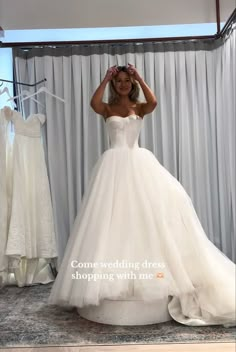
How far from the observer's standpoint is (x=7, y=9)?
6.62 ft

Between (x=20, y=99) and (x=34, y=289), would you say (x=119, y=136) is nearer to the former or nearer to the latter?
(x=20, y=99)

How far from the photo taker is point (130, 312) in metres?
1.34

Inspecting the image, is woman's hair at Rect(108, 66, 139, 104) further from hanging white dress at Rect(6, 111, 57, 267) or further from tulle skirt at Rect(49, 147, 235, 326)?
hanging white dress at Rect(6, 111, 57, 267)

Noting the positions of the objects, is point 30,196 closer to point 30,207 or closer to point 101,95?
point 30,207

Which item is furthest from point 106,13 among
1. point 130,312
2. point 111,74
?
point 130,312

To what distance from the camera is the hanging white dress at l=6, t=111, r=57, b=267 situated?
194 centimetres

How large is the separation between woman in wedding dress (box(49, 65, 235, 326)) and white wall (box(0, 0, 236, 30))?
79cm

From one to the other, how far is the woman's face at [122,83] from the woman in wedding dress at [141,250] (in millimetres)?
152

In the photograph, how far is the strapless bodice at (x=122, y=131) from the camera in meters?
1.61

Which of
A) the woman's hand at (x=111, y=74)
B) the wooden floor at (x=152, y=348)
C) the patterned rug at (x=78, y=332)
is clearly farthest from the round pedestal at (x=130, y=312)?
the woman's hand at (x=111, y=74)

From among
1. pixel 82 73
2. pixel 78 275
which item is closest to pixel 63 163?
pixel 82 73

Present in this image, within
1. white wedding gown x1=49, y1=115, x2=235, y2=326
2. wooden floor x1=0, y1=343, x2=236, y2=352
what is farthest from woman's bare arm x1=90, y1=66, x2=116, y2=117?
wooden floor x1=0, y1=343, x2=236, y2=352

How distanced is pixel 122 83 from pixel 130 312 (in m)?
1.01

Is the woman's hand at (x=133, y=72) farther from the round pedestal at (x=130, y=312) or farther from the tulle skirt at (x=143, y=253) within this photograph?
the round pedestal at (x=130, y=312)
